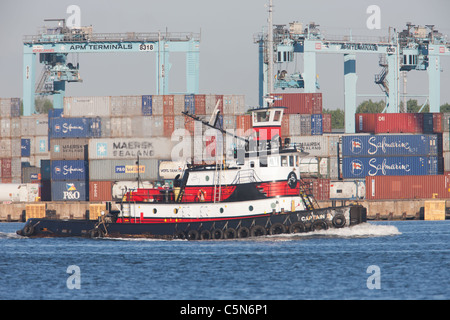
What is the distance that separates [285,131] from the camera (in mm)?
59406

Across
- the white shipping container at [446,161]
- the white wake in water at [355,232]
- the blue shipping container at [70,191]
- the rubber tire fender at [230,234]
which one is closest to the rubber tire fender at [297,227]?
the white wake in water at [355,232]

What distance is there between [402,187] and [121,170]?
2247cm

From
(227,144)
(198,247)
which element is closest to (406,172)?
(227,144)

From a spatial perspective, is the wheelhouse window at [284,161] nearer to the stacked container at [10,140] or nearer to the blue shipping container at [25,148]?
the blue shipping container at [25,148]

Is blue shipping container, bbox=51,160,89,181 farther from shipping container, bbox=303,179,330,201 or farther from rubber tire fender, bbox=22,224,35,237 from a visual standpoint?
shipping container, bbox=303,179,330,201

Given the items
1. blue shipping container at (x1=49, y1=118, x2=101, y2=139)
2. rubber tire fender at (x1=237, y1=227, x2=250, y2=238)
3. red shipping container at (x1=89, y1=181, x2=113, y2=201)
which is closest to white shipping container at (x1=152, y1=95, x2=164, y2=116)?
blue shipping container at (x1=49, y1=118, x2=101, y2=139)

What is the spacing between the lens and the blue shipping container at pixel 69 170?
196 feet

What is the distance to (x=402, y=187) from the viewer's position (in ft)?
192

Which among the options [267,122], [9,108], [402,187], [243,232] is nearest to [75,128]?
[9,108]

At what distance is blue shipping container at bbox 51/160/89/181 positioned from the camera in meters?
59.7

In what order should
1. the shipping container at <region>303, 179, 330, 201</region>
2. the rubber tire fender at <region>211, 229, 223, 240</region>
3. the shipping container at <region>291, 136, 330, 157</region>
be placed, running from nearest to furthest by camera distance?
the rubber tire fender at <region>211, 229, 223, 240</region>
the shipping container at <region>303, 179, 330, 201</region>
the shipping container at <region>291, 136, 330, 157</region>

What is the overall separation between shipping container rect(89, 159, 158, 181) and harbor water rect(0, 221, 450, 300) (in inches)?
592

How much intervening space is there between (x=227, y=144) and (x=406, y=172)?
15654 mm

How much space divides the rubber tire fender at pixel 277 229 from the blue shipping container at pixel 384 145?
2352 centimetres
